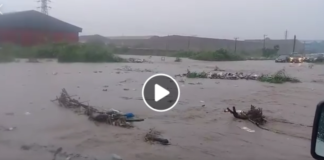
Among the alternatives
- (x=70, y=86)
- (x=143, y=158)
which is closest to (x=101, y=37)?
(x=70, y=86)

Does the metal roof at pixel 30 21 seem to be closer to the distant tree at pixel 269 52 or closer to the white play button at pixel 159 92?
the white play button at pixel 159 92

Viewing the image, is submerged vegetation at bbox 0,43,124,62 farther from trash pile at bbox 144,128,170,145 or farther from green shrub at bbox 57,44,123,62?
trash pile at bbox 144,128,170,145

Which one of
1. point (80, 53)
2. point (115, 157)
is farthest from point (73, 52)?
point (115, 157)

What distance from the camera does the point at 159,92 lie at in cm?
1127

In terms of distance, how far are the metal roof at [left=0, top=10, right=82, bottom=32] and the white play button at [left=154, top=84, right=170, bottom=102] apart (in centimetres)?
942

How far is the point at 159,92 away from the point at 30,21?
46.3ft

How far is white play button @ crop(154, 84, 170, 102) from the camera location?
33.3 feet

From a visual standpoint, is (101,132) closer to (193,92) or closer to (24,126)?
(24,126)

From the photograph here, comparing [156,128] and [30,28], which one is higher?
[30,28]

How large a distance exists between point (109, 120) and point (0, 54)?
1607 cm

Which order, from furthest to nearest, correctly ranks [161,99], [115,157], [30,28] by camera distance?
[30,28] < [161,99] < [115,157]

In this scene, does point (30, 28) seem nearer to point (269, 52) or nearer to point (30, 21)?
point (30, 21)

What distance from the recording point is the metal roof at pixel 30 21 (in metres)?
19.7

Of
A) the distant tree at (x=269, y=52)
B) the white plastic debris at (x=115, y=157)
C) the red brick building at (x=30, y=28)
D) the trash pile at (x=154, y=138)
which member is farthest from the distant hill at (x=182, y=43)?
the white plastic debris at (x=115, y=157)
